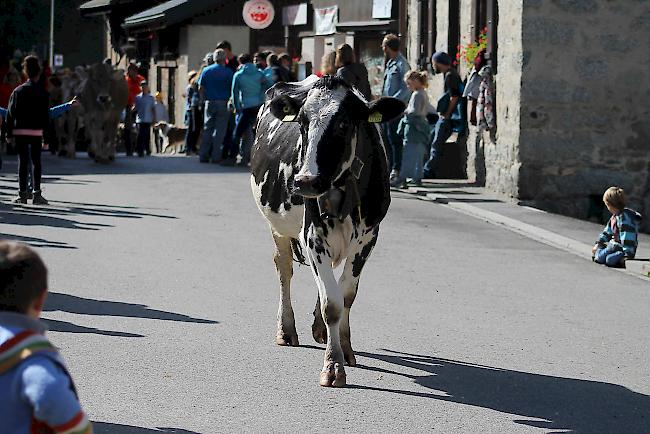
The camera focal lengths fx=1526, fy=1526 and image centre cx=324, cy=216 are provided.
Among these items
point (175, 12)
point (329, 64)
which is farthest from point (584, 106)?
point (175, 12)

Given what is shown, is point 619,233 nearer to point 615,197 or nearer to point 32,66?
point 615,197

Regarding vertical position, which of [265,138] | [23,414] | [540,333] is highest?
[265,138]

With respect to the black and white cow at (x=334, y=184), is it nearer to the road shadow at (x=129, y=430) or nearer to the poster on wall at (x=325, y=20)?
the road shadow at (x=129, y=430)

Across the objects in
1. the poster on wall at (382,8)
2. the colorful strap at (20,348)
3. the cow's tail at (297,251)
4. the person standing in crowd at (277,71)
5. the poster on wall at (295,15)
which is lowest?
the cow's tail at (297,251)

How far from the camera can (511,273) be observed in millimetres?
13539

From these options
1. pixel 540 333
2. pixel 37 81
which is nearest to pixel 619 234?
pixel 540 333

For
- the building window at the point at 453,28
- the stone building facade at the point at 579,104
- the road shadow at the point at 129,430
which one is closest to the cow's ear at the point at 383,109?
the road shadow at the point at 129,430

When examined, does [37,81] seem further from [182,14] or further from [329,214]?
[182,14]

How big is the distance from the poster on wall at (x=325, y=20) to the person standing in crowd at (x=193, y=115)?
575 cm

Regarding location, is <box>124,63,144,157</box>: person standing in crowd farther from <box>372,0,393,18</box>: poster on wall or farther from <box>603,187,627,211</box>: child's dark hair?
<box>603,187,627,211</box>: child's dark hair

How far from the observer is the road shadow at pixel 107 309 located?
34.0ft

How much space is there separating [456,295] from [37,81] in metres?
9.15

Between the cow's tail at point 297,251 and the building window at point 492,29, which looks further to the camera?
the building window at point 492,29

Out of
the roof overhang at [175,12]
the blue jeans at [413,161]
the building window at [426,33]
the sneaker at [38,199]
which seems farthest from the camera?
the roof overhang at [175,12]
